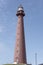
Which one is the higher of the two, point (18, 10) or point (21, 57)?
point (18, 10)

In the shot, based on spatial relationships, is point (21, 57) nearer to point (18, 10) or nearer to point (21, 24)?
point (21, 24)

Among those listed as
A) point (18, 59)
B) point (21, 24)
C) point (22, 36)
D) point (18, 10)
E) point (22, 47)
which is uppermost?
point (18, 10)

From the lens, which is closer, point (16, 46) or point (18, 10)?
point (16, 46)

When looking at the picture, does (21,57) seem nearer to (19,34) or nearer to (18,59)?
(18,59)

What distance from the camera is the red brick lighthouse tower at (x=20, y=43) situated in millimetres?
54812

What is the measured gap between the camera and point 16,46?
5706 cm

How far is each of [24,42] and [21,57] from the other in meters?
5.95

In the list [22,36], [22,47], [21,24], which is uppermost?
[21,24]

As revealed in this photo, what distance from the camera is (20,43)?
5619 centimetres

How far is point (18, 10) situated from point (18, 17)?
3.17 meters

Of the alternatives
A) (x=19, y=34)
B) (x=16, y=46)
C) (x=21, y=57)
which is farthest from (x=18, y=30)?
(x=21, y=57)

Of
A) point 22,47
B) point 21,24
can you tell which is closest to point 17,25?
point 21,24

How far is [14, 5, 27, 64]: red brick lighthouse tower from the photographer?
54812 mm

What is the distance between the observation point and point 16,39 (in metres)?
58.2
